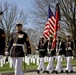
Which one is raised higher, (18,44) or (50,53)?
(18,44)

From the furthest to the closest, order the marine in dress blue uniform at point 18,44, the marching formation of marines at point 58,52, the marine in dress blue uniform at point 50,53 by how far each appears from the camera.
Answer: the marine in dress blue uniform at point 50,53 < the marching formation of marines at point 58,52 < the marine in dress blue uniform at point 18,44

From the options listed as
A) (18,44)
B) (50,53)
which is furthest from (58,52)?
(18,44)

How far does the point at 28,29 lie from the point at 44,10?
29562 millimetres

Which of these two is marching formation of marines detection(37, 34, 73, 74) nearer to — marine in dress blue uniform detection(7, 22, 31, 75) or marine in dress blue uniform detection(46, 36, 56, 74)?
marine in dress blue uniform detection(46, 36, 56, 74)


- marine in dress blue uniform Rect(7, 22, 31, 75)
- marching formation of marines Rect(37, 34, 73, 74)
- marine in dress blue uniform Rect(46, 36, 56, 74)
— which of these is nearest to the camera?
marine in dress blue uniform Rect(7, 22, 31, 75)

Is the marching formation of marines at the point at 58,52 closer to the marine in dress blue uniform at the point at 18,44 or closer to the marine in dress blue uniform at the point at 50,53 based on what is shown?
the marine in dress blue uniform at the point at 50,53

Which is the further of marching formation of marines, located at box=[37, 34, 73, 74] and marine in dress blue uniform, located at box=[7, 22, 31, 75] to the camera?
marching formation of marines, located at box=[37, 34, 73, 74]

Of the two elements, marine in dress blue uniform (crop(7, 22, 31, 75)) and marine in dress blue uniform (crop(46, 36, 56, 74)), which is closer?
marine in dress blue uniform (crop(7, 22, 31, 75))

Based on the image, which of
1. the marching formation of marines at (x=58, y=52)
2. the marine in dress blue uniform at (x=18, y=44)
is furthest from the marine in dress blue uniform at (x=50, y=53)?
the marine in dress blue uniform at (x=18, y=44)

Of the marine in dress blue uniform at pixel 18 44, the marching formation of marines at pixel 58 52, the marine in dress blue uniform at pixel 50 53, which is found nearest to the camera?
the marine in dress blue uniform at pixel 18 44

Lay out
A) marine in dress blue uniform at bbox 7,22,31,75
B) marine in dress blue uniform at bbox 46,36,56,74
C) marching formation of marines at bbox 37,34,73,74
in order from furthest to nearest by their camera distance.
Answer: marine in dress blue uniform at bbox 46,36,56,74 → marching formation of marines at bbox 37,34,73,74 → marine in dress blue uniform at bbox 7,22,31,75

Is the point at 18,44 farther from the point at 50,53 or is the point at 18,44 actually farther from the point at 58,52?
the point at 58,52

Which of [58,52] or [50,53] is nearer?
[50,53]

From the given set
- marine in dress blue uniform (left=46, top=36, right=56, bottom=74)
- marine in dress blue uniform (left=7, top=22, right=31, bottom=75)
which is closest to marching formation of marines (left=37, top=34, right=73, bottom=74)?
marine in dress blue uniform (left=46, top=36, right=56, bottom=74)
